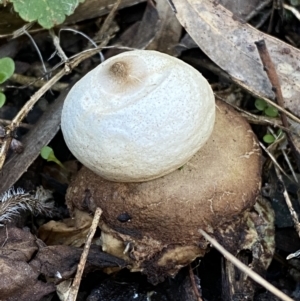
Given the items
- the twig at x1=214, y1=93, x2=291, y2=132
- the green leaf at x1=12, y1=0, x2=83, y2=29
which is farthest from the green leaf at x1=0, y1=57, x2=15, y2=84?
the twig at x1=214, y1=93, x2=291, y2=132

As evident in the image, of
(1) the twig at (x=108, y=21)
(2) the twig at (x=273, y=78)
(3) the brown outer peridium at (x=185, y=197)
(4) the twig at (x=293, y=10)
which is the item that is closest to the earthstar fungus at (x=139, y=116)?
(3) the brown outer peridium at (x=185, y=197)

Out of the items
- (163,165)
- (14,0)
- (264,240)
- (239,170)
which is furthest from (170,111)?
(14,0)

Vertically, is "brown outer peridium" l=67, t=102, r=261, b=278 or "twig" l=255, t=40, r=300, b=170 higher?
"twig" l=255, t=40, r=300, b=170

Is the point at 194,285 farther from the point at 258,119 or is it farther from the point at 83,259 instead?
the point at 258,119

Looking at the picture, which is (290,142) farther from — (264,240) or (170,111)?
(170,111)

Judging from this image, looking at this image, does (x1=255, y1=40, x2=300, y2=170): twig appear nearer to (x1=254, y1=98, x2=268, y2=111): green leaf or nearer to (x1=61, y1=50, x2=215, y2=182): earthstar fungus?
(x1=254, y1=98, x2=268, y2=111): green leaf
